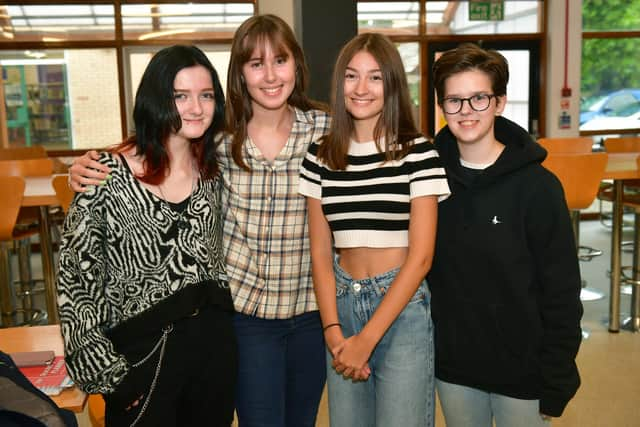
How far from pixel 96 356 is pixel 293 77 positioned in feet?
3.10

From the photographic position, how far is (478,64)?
5.94 ft

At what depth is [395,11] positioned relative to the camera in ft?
24.7

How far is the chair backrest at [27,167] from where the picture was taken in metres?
5.24

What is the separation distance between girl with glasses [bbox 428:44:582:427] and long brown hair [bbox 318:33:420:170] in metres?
0.12

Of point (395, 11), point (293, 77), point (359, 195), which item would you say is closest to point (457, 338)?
point (359, 195)

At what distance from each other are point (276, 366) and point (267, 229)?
400 millimetres

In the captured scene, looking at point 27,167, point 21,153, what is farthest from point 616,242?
point 21,153

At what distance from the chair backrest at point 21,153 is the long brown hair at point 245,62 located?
487 cm

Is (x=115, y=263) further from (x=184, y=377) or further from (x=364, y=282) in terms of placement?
(x=364, y=282)

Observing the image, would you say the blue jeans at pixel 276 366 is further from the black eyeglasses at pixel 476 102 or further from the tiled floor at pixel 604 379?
the tiled floor at pixel 604 379

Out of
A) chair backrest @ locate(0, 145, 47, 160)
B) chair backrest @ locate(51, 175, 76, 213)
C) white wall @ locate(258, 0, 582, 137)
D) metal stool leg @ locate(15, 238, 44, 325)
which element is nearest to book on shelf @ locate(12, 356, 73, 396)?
chair backrest @ locate(51, 175, 76, 213)

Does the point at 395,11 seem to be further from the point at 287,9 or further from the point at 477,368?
the point at 477,368

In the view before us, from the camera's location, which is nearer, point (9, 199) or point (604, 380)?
point (604, 380)

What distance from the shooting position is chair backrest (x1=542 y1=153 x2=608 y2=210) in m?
4.22
